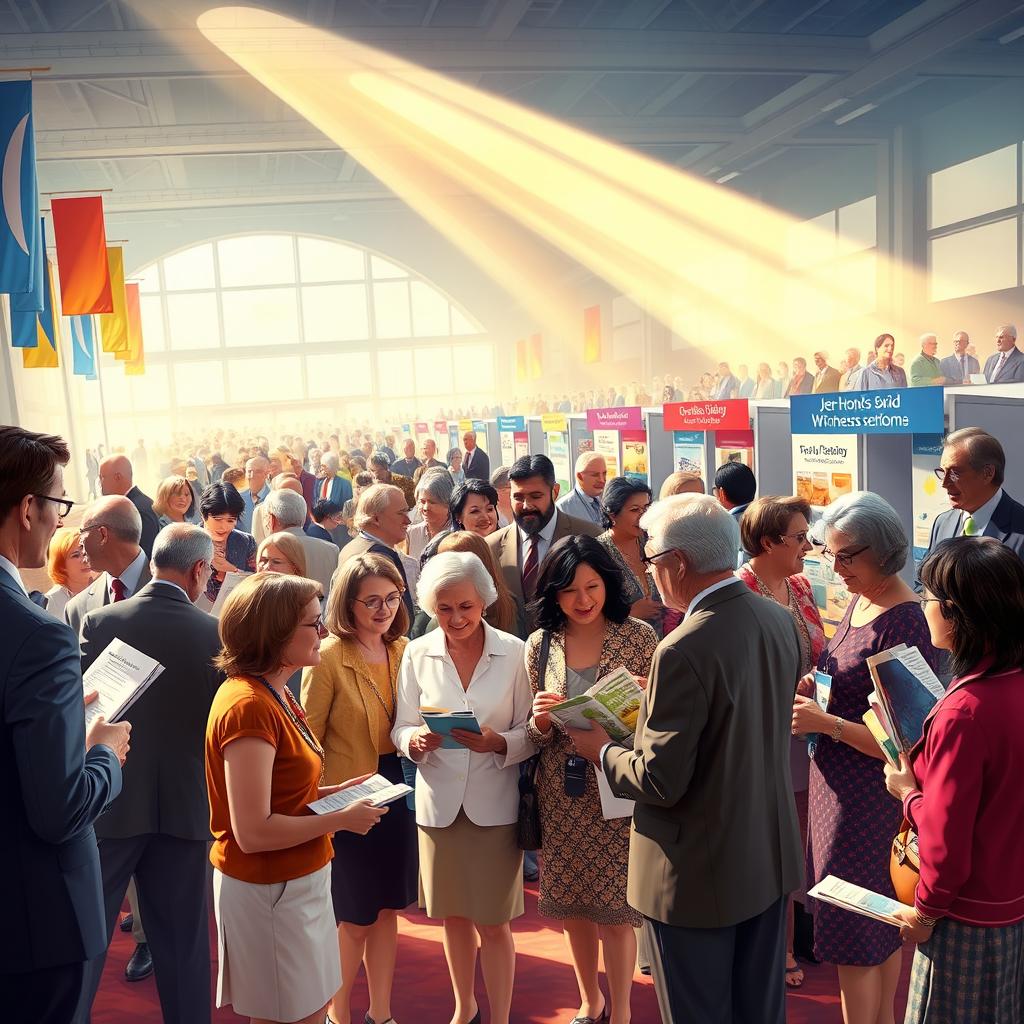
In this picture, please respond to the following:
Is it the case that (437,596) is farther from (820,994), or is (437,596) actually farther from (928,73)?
(928,73)

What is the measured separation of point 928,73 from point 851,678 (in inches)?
689

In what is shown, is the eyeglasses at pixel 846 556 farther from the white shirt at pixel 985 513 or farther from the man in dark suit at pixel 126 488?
the man in dark suit at pixel 126 488

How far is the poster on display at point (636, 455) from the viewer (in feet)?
27.3

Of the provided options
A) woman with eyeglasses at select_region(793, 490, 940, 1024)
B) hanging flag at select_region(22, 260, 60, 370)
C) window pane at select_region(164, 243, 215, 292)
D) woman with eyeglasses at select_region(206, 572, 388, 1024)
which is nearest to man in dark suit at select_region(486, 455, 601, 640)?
woman with eyeglasses at select_region(793, 490, 940, 1024)

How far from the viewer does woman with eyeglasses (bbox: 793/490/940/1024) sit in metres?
2.70

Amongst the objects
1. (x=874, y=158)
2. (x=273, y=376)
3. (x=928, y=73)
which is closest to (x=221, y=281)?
(x=273, y=376)

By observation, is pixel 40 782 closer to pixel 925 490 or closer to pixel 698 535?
pixel 698 535

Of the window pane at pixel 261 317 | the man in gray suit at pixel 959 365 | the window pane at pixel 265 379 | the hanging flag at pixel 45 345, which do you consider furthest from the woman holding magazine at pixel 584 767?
the window pane at pixel 265 379

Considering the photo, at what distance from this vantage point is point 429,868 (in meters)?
3.06

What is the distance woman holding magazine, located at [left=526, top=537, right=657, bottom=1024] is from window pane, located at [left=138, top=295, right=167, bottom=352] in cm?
3653

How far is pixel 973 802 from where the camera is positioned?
200 cm

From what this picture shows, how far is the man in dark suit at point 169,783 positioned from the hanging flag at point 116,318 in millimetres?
15251

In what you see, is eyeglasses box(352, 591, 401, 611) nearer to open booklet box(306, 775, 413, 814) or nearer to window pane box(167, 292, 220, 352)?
open booklet box(306, 775, 413, 814)

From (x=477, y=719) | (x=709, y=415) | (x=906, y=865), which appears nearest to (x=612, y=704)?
(x=477, y=719)
